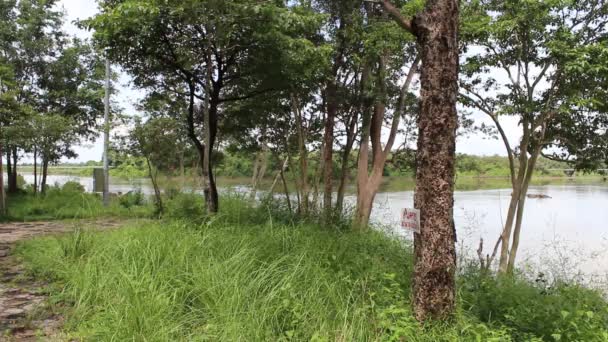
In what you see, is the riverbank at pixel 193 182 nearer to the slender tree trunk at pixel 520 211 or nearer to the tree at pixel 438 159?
the tree at pixel 438 159

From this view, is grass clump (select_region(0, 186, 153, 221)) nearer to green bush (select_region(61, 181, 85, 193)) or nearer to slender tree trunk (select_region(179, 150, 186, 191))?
green bush (select_region(61, 181, 85, 193))

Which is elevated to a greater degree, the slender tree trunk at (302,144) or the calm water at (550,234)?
the slender tree trunk at (302,144)

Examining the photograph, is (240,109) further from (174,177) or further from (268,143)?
(174,177)

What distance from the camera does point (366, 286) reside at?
342 centimetres

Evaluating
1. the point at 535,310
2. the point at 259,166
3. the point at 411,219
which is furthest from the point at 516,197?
the point at 259,166

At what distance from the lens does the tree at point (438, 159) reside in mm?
2875

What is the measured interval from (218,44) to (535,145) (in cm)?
480

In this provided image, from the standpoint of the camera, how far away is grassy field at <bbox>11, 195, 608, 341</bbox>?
275 centimetres

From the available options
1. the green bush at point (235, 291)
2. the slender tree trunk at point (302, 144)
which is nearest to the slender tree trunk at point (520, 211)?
the green bush at point (235, 291)

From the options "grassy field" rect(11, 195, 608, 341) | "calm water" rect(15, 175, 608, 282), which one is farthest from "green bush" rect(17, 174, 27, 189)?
"grassy field" rect(11, 195, 608, 341)

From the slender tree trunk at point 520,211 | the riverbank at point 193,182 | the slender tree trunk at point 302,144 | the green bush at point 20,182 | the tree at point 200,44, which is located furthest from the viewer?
the green bush at point 20,182

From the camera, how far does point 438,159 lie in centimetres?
288

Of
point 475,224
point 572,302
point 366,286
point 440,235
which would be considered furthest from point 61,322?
point 475,224

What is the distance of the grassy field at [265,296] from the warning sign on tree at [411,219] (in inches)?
16.1
